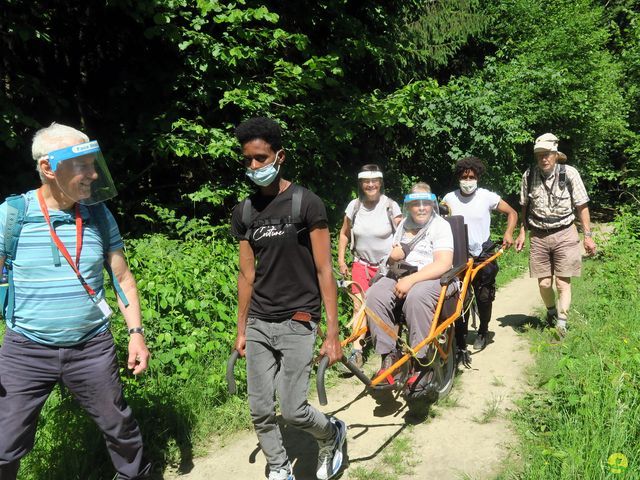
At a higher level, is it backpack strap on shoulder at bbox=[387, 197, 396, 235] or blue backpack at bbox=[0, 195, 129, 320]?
blue backpack at bbox=[0, 195, 129, 320]

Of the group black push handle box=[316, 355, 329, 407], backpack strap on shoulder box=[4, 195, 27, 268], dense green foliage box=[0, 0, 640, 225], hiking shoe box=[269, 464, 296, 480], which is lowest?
hiking shoe box=[269, 464, 296, 480]

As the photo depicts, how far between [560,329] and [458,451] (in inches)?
102

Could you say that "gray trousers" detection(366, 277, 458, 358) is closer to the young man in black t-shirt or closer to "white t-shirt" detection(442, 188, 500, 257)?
the young man in black t-shirt

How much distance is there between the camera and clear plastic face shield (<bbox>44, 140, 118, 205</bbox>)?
255 cm

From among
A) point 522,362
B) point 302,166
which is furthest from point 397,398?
point 302,166

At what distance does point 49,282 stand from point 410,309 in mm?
2541

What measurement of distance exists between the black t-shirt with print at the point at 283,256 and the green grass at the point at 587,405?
5.45 ft

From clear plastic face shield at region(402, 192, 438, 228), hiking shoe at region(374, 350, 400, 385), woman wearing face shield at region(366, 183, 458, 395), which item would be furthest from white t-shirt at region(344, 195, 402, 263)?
hiking shoe at region(374, 350, 400, 385)

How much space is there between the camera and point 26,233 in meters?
2.56

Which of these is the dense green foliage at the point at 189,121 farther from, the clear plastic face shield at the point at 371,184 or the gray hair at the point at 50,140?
the gray hair at the point at 50,140

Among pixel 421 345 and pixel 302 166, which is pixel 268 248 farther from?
pixel 302 166

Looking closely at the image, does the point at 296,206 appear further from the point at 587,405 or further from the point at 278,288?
the point at 587,405

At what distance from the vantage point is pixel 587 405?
3438 millimetres

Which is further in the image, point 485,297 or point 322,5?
point 322,5
